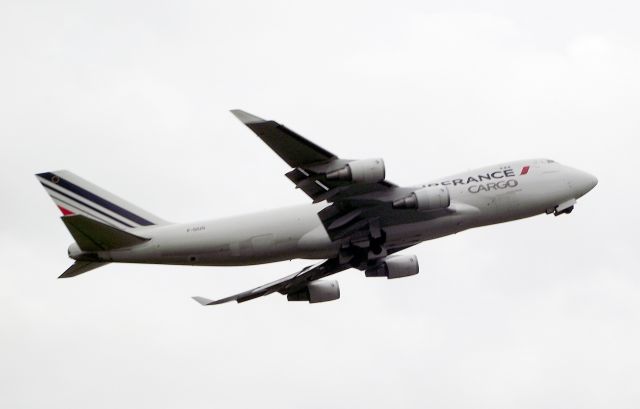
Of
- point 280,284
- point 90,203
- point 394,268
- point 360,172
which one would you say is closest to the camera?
point 360,172

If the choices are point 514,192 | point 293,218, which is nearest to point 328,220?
point 293,218

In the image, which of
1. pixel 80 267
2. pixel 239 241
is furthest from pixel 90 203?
pixel 239 241

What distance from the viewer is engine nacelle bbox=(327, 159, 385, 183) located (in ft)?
177

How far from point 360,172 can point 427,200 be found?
12.8 ft

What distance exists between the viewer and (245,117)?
166ft

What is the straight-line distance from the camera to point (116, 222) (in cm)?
5853

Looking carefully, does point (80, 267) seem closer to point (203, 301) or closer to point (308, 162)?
point (203, 301)

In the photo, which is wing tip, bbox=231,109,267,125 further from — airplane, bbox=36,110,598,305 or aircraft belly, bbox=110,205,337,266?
aircraft belly, bbox=110,205,337,266

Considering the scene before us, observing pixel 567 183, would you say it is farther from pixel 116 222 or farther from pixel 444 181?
pixel 116 222

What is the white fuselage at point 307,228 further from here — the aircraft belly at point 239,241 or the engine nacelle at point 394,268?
the engine nacelle at point 394,268

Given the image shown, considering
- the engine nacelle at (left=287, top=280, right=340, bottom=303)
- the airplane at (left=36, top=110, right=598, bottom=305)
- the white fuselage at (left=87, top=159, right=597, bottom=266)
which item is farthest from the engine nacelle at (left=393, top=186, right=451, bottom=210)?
the engine nacelle at (left=287, top=280, right=340, bottom=303)

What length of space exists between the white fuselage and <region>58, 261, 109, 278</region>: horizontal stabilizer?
1198 millimetres

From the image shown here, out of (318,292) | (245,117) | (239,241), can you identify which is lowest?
(318,292)

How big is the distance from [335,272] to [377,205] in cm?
823
